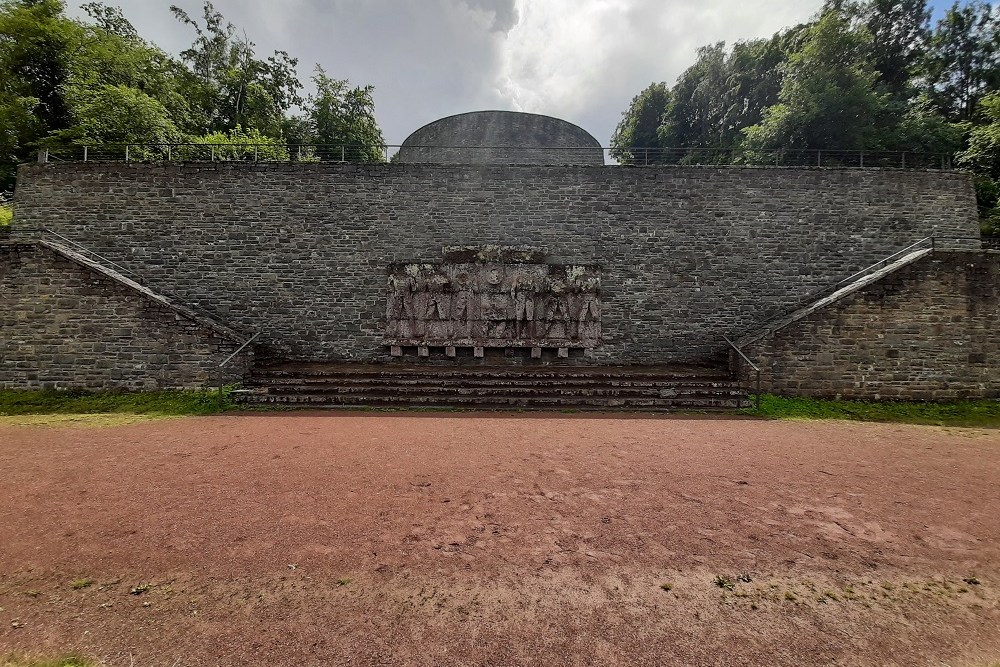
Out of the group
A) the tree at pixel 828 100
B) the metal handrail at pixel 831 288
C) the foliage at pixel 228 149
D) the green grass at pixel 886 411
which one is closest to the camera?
the green grass at pixel 886 411

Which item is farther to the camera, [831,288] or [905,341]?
[831,288]

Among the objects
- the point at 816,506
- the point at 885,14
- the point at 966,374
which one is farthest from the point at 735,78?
the point at 816,506

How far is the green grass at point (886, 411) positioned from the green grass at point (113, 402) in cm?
1118

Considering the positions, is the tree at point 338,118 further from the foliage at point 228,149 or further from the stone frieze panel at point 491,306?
the stone frieze panel at point 491,306

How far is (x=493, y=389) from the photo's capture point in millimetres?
8938

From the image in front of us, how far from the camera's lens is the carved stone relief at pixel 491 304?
10781 millimetres

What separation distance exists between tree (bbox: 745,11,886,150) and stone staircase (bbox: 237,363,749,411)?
1247 cm

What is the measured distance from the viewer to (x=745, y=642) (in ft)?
7.82

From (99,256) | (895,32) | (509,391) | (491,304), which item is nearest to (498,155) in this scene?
(491,304)

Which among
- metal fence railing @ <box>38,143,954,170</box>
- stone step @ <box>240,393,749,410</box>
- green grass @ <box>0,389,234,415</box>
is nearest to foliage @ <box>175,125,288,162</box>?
metal fence railing @ <box>38,143,954,170</box>

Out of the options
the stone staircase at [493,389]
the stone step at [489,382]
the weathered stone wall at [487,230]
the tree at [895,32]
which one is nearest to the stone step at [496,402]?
the stone staircase at [493,389]

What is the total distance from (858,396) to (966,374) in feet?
7.96

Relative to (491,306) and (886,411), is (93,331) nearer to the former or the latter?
(491,306)

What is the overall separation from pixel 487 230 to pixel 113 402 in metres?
9.37
